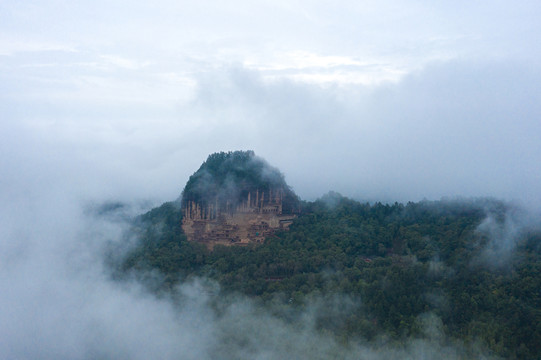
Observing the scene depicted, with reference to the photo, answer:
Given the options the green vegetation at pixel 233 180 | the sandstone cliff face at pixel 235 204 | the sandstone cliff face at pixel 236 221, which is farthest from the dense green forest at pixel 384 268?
the green vegetation at pixel 233 180

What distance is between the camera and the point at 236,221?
172 ft

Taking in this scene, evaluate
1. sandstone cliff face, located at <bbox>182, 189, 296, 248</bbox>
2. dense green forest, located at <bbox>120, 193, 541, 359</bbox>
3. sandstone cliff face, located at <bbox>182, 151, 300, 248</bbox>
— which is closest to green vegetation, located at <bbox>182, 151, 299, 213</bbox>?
sandstone cliff face, located at <bbox>182, 151, 300, 248</bbox>

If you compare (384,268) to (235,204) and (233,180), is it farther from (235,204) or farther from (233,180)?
(233,180)

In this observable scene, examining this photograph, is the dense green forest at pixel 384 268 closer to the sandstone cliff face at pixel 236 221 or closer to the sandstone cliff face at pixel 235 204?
the sandstone cliff face at pixel 236 221

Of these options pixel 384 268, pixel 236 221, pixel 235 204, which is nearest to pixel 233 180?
pixel 235 204

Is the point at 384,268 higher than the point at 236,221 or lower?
lower

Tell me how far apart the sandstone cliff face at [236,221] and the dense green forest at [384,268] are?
1127 mm

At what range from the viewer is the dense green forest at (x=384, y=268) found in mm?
36688

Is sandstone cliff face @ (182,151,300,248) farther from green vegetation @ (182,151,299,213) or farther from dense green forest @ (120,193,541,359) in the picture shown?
dense green forest @ (120,193,541,359)

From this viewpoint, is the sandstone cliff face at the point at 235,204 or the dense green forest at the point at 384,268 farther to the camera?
the sandstone cliff face at the point at 235,204

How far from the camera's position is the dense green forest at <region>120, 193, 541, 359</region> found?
36688 mm

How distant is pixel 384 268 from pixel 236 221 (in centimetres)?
1662

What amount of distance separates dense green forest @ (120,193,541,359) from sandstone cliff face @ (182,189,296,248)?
44.4 inches

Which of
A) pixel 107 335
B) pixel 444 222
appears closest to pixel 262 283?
pixel 107 335
